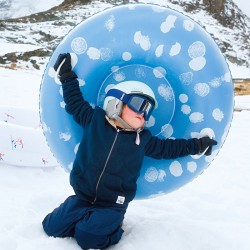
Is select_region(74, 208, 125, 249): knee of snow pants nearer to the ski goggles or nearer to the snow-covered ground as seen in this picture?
the snow-covered ground

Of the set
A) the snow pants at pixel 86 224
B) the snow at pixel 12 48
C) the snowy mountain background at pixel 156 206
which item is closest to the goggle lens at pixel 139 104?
the snow pants at pixel 86 224

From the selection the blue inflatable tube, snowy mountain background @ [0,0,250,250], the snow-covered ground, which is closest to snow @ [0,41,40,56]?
snowy mountain background @ [0,0,250,250]

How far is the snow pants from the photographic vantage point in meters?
1.61

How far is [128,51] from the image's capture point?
1.86 metres

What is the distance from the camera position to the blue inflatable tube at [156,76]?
178 centimetres

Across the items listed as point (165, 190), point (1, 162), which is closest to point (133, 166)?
point (165, 190)

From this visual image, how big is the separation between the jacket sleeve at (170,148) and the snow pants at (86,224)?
0.29 meters

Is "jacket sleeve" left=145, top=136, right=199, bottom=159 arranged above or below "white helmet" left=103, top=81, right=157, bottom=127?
below

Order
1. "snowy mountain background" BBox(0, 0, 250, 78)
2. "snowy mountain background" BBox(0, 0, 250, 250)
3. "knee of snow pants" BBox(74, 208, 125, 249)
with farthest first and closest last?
"snowy mountain background" BBox(0, 0, 250, 78) → "snowy mountain background" BBox(0, 0, 250, 250) → "knee of snow pants" BBox(74, 208, 125, 249)

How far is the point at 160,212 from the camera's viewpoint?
205 cm

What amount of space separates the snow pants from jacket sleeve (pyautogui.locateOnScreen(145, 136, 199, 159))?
0.96 feet

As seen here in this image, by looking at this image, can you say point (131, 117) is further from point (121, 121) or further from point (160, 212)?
point (160, 212)

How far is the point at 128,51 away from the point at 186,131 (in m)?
0.46

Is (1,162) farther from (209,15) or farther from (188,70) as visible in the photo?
(209,15)
